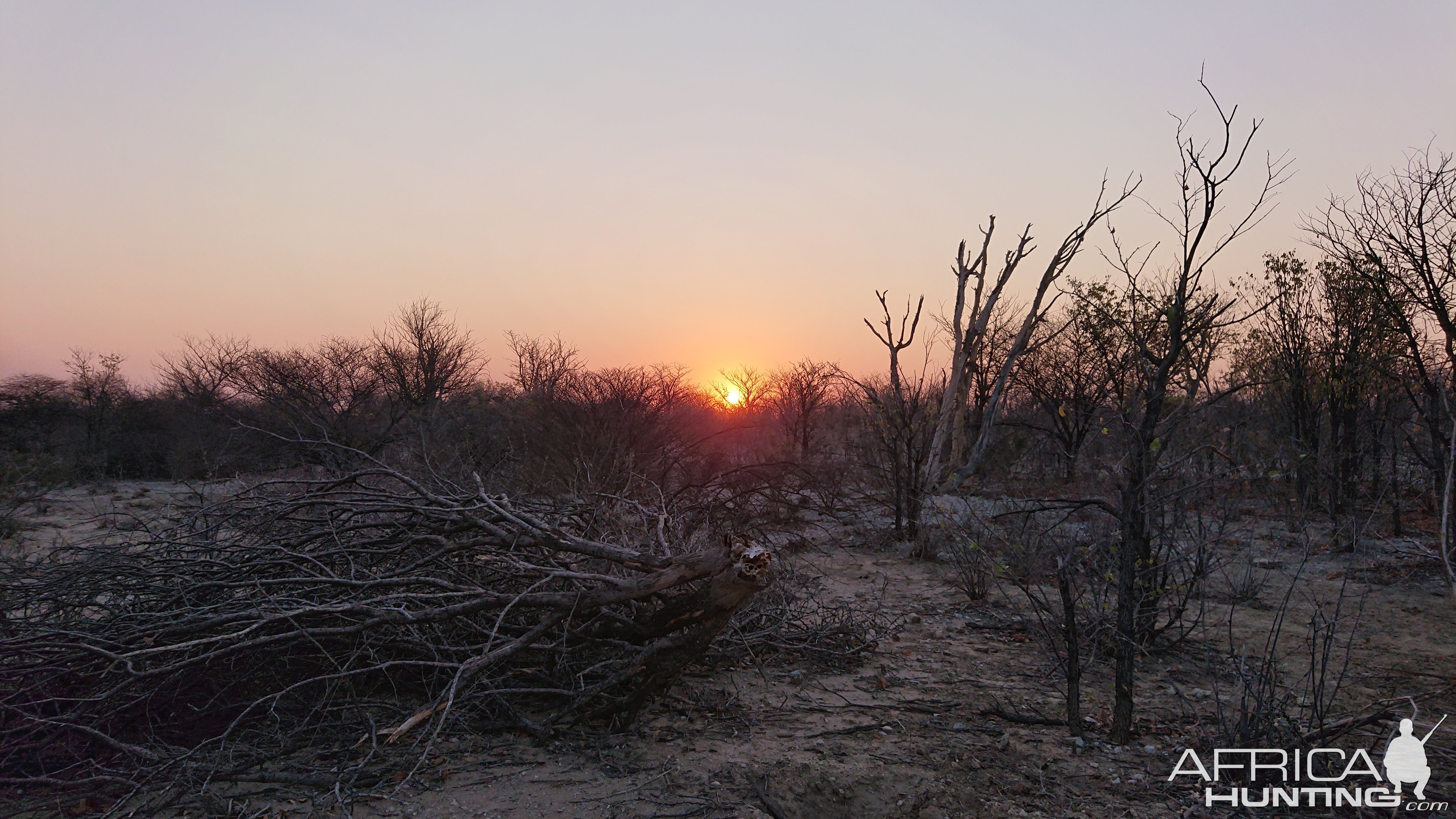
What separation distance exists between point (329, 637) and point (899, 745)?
117 inches

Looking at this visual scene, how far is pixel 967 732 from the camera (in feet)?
13.5

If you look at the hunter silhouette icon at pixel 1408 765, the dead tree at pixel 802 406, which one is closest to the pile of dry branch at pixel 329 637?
the hunter silhouette icon at pixel 1408 765

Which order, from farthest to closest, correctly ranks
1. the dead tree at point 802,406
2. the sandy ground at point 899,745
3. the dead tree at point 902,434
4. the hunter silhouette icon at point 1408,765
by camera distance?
the dead tree at point 802,406, the dead tree at point 902,434, the sandy ground at point 899,745, the hunter silhouette icon at point 1408,765

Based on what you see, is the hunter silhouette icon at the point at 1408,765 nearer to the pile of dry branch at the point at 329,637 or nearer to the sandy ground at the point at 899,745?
the sandy ground at the point at 899,745

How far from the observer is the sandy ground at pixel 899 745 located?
330 cm

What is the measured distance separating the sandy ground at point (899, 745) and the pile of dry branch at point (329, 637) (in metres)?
0.32

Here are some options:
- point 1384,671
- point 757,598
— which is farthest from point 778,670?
point 1384,671

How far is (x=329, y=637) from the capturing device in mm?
3797

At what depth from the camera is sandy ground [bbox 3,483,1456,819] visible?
10.8ft

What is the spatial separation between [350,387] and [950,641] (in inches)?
722

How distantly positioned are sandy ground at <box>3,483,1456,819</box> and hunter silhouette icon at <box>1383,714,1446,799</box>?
2.9 inches

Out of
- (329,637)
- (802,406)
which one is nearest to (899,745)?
(329,637)

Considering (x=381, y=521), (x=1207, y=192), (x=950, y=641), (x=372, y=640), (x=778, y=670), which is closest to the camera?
(x=1207, y=192)

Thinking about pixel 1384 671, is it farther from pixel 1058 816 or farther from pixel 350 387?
pixel 350 387
